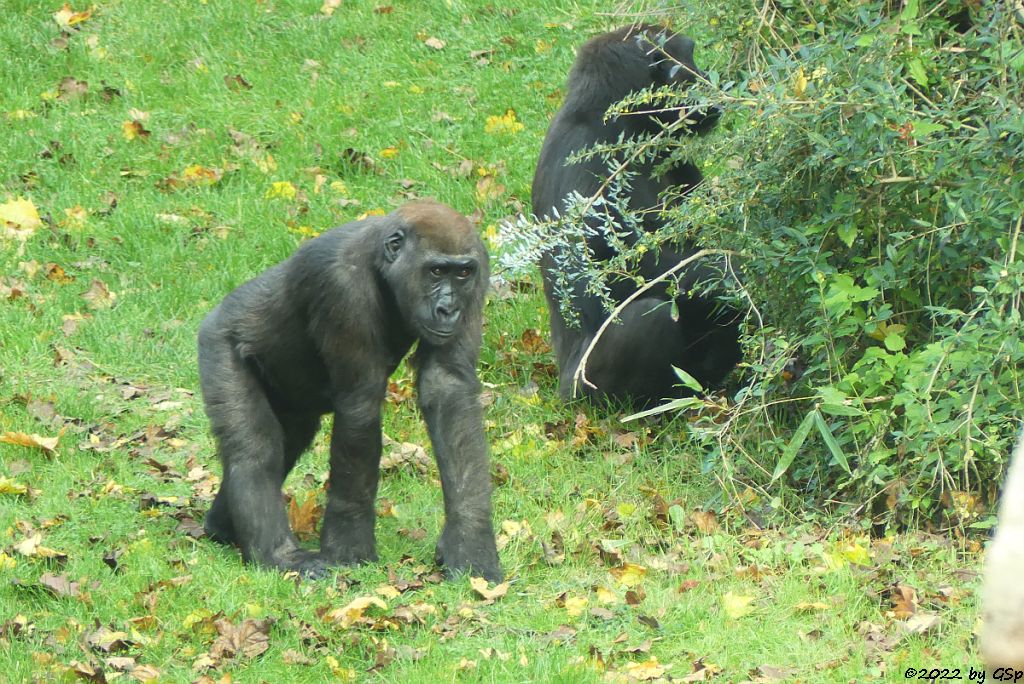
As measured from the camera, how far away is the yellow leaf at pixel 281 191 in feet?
30.3

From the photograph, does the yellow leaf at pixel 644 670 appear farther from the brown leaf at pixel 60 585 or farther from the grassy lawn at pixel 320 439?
the brown leaf at pixel 60 585

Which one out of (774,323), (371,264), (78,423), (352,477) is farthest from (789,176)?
(78,423)

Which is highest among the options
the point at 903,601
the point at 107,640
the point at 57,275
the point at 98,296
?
the point at 57,275

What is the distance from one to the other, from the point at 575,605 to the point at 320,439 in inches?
93.7

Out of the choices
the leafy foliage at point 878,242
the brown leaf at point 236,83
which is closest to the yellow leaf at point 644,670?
the leafy foliage at point 878,242

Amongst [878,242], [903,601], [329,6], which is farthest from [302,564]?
[329,6]

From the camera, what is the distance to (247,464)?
17.4ft

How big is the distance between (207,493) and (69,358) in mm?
1688

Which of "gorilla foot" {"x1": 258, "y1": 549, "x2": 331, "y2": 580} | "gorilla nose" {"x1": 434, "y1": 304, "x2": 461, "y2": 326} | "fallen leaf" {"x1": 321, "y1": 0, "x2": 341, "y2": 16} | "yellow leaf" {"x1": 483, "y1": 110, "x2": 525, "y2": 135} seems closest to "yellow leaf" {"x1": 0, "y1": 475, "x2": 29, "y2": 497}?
"gorilla foot" {"x1": 258, "y1": 549, "x2": 331, "y2": 580}

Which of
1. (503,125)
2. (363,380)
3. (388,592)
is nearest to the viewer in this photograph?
(388,592)

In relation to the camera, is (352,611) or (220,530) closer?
(352,611)

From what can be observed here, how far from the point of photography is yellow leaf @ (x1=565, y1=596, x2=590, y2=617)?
4.83 m

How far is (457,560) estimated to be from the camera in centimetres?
516

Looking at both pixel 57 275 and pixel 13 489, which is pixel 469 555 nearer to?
pixel 13 489
